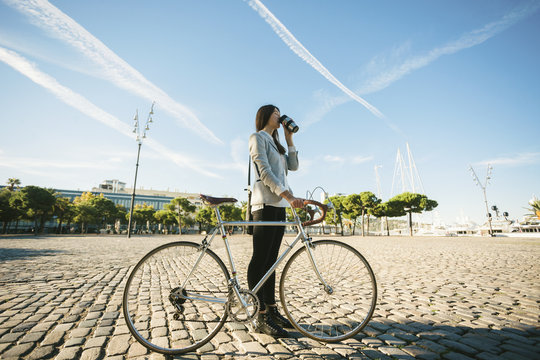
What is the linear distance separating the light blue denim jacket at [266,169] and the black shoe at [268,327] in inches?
45.4

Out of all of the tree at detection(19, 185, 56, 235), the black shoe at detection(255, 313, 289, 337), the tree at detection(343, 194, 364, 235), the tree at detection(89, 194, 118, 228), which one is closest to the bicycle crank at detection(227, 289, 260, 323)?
the black shoe at detection(255, 313, 289, 337)

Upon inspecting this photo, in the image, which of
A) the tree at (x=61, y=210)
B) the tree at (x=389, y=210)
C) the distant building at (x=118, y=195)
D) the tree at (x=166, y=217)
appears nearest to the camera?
the tree at (x=61, y=210)

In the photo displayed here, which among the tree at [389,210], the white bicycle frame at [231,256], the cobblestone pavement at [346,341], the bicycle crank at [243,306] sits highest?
the tree at [389,210]

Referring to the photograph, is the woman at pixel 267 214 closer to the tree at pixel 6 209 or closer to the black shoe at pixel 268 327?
the black shoe at pixel 268 327

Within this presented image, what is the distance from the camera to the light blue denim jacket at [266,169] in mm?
2586

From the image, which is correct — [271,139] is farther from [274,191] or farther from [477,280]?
[477,280]

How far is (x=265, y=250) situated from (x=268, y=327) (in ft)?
2.54

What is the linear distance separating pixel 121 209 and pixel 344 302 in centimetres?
7240

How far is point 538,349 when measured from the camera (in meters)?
2.30

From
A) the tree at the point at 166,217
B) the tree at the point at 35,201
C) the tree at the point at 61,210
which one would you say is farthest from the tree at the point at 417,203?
the tree at the point at 61,210

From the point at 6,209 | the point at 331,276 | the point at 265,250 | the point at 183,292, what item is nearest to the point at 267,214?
the point at 265,250

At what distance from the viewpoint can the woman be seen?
8.57ft

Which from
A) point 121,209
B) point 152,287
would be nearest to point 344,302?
point 152,287

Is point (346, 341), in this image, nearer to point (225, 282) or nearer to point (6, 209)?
point (225, 282)
